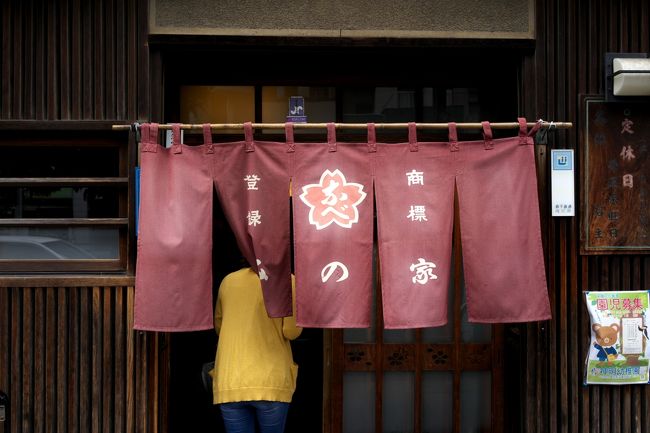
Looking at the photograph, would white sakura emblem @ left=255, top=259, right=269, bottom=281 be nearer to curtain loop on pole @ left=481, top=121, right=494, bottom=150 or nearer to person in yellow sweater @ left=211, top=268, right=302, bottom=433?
person in yellow sweater @ left=211, top=268, right=302, bottom=433

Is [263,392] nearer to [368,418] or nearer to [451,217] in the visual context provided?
[368,418]

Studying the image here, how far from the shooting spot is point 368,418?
5.94 metres

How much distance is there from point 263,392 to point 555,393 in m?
2.68

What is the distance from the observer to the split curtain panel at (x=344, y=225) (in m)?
4.79

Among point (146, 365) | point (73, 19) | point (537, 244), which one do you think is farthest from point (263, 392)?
point (73, 19)

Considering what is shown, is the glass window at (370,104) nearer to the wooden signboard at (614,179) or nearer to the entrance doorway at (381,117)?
the entrance doorway at (381,117)

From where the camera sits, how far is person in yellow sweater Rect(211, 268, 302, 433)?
509 centimetres

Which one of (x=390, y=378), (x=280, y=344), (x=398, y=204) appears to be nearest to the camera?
(x=398, y=204)

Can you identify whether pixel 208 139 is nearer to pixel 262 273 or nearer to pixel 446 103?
pixel 262 273

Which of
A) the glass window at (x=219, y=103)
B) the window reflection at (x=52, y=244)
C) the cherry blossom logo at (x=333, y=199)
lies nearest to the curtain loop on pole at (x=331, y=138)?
the cherry blossom logo at (x=333, y=199)

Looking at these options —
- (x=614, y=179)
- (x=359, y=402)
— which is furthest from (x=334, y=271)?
(x=614, y=179)

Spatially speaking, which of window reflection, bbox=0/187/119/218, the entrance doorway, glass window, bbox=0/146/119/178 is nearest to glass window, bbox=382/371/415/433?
the entrance doorway

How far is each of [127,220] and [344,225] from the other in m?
2.01

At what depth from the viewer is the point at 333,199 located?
484cm
